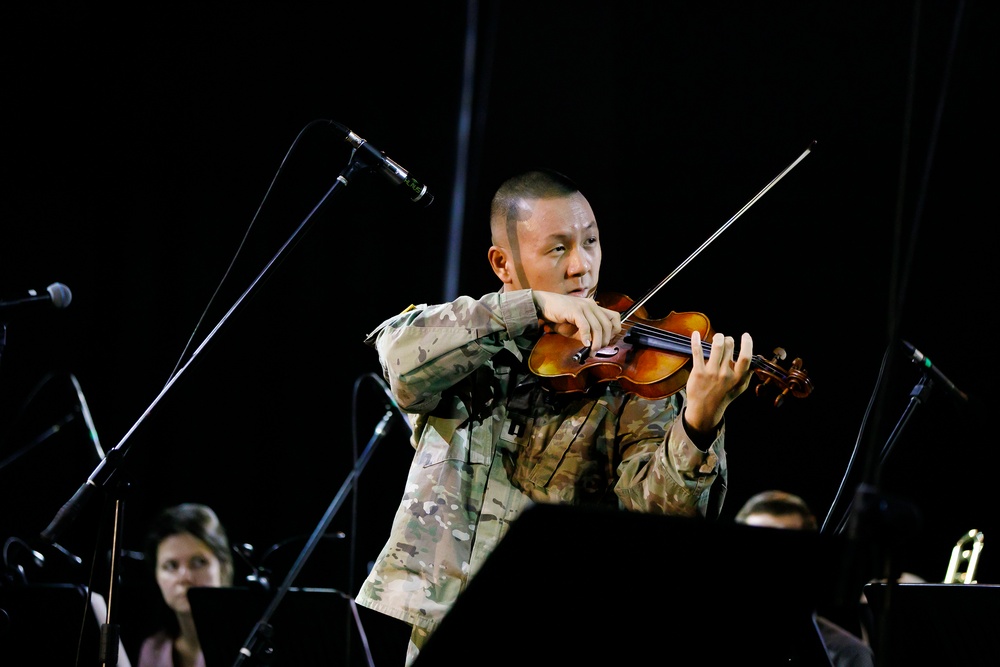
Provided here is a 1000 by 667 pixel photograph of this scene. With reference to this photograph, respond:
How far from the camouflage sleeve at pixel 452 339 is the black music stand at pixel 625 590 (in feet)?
2.76

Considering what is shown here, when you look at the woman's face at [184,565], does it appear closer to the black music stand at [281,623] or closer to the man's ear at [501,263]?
the black music stand at [281,623]

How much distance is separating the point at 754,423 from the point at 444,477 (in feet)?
9.08

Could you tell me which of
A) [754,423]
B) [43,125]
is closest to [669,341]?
[754,423]

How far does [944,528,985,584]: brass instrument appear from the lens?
13.4ft

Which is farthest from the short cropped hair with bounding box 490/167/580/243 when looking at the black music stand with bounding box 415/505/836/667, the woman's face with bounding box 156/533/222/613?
the woman's face with bounding box 156/533/222/613

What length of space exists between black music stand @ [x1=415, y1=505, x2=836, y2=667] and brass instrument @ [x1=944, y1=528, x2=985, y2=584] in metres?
2.79

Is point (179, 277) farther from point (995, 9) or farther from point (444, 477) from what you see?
point (995, 9)

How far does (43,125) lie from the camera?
4.83m

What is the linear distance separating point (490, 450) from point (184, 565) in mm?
2382

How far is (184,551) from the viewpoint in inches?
168

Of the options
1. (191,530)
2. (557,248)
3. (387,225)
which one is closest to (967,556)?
(557,248)

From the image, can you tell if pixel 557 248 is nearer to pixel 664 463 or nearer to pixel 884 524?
pixel 664 463

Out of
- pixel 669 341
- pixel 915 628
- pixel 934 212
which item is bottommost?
pixel 915 628

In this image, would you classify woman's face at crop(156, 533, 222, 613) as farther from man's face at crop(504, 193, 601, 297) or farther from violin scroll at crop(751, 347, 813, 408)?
violin scroll at crop(751, 347, 813, 408)
